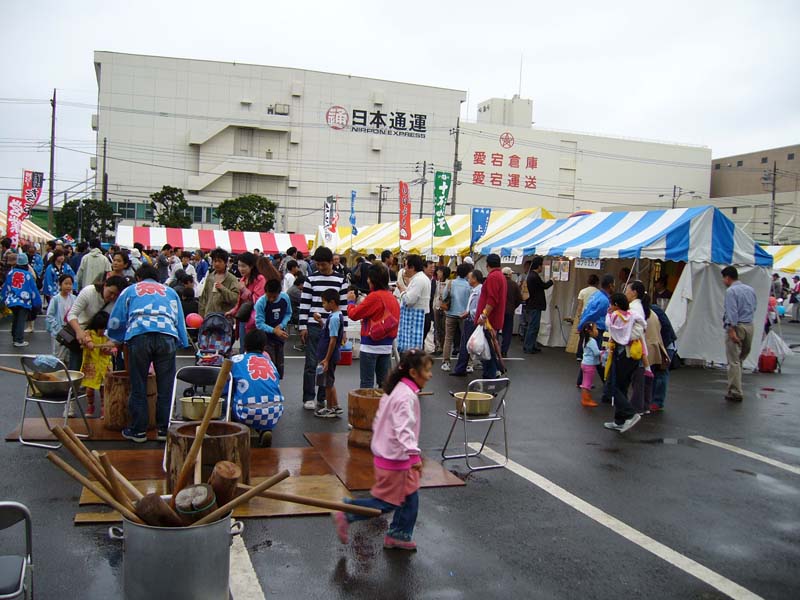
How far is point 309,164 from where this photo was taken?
225 ft

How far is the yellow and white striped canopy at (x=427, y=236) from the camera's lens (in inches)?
719

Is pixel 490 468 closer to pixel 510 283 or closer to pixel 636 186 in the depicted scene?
pixel 510 283

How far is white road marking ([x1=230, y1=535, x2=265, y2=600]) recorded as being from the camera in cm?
373

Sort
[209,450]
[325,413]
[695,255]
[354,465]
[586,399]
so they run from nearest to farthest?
[209,450], [354,465], [325,413], [586,399], [695,255]

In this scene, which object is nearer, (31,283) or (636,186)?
(31,283)

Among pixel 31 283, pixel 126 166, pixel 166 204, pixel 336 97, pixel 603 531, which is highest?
pixel 336 97

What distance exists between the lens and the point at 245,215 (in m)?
49.2

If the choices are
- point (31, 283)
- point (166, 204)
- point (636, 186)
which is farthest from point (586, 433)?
point (636, 186)

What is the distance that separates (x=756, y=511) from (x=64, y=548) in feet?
16.9

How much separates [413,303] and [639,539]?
A: 648 centimetres

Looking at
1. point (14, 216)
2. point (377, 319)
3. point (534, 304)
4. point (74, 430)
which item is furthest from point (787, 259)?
point (14, 216)

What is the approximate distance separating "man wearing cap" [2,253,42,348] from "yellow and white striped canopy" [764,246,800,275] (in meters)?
22.8

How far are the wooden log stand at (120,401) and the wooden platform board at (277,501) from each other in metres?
1.46

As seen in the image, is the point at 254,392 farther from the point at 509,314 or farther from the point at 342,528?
the point at 509,314
